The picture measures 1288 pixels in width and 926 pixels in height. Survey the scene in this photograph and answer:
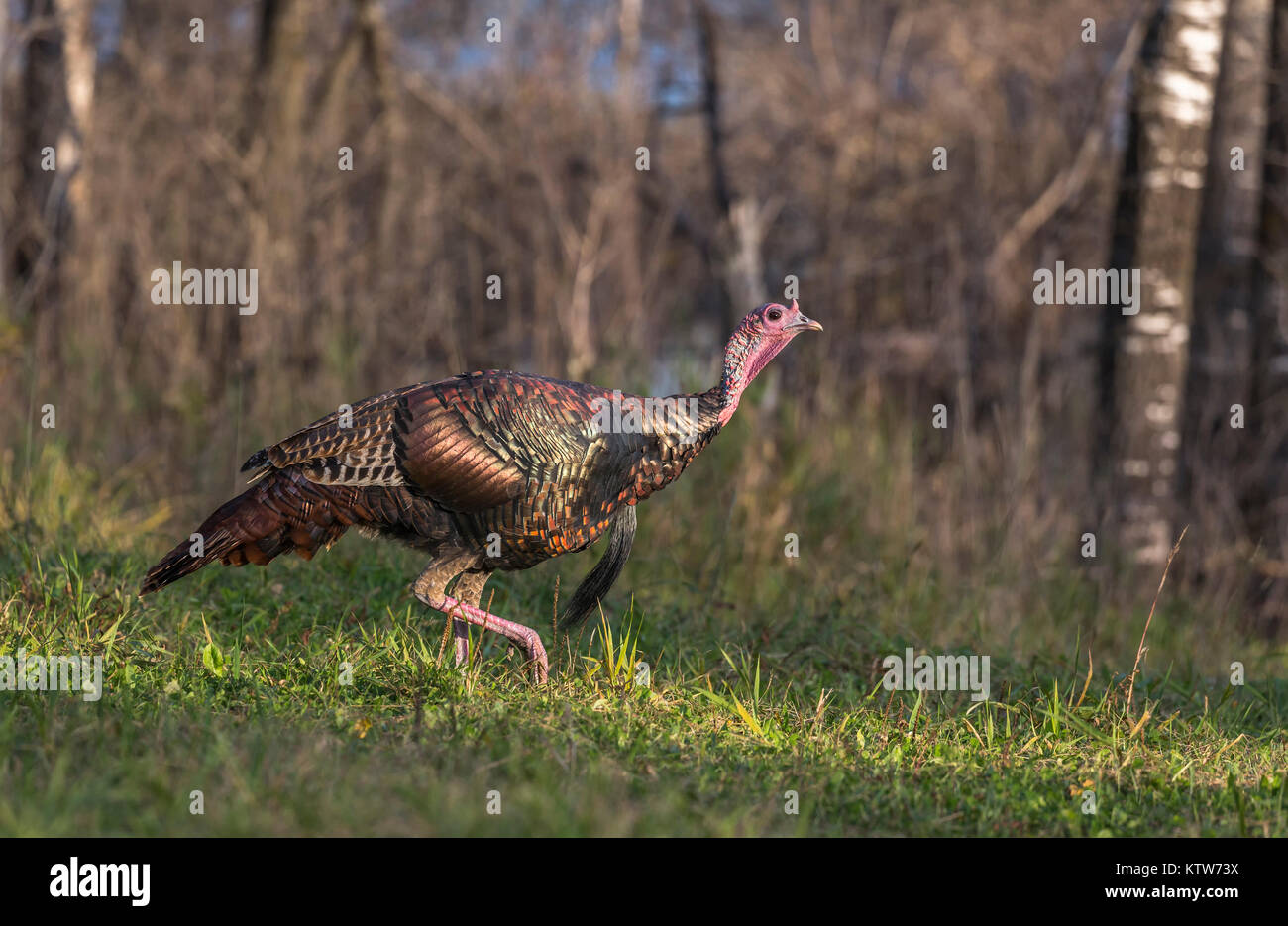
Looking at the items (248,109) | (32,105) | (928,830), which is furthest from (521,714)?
(32,105)

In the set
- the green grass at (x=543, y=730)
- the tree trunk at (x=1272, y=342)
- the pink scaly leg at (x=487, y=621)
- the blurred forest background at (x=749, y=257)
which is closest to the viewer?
the green grass at (x=543, y=730)

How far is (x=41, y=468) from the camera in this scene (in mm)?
6438

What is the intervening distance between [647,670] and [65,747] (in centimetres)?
183

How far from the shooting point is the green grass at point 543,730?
129 inches

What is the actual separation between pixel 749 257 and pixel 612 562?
195 inches

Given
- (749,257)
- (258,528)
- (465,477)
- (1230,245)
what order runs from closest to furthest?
1. (465,477)
2. (258,528)
3. (1230,245)
4. (749,257)

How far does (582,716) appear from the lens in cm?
408

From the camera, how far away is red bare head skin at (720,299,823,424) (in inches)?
183

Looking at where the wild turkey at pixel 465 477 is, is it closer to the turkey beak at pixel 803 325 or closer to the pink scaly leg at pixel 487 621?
the pink scaly leg at pixel 487 621

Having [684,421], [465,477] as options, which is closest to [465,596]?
[465,477]

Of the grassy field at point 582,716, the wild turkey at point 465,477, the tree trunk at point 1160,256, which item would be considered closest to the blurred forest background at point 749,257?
the tree trunk at point 1160,256

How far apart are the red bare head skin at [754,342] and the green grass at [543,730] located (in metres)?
1.05

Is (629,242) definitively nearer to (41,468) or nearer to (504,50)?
(504,50)

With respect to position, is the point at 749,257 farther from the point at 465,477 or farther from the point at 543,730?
the point at 543,730
